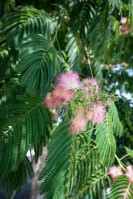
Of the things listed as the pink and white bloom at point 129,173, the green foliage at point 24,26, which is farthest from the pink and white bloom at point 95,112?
the green foliage at point 24,26

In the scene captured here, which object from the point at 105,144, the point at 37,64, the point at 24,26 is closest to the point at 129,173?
the point at 105,144

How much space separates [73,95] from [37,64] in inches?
7.1

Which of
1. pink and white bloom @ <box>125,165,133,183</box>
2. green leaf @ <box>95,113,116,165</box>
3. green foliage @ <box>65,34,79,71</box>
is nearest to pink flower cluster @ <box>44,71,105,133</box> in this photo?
green leaf @ <box>95,113,116,165</box>

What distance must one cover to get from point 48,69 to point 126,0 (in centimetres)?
79

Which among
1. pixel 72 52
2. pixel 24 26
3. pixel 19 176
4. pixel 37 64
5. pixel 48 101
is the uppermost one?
pixel 24 26

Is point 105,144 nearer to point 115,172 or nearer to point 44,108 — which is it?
point 115,172

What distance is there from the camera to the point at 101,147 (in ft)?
3.68

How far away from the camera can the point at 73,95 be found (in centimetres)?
93

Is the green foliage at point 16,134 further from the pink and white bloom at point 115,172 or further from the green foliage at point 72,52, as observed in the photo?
the green foliage at point 72,52

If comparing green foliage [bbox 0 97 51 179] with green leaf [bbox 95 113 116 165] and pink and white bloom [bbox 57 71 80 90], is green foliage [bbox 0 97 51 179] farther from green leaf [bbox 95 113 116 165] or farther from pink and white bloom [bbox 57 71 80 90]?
green leaf [bbox 95 113 116 165]

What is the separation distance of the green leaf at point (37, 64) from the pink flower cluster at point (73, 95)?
52 millimetres

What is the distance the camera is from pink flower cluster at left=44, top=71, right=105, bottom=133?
904 mm

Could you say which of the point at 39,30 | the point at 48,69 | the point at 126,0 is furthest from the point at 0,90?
the point at 126,0

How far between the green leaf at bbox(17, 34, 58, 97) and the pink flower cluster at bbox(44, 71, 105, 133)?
5 centimetres
